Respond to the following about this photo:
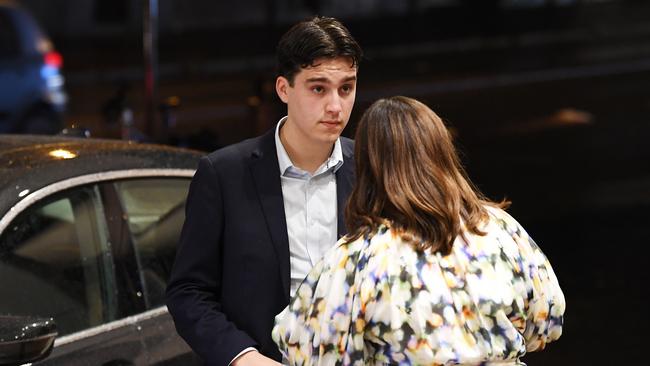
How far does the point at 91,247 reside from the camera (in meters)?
4.12

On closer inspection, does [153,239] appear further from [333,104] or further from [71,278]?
[333,104]

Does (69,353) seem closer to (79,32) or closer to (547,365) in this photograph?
(547,365)

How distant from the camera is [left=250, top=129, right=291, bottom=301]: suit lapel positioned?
3303mm

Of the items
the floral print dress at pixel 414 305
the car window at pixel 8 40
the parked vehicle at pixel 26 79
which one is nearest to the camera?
the floral print dress at pixel 414 305

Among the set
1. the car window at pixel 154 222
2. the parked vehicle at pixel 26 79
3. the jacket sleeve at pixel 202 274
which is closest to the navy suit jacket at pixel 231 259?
the jacket sleeve at pixel 202 274

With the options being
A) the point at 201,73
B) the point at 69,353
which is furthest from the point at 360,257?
the point at 201,73

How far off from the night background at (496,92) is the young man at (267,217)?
1.23 feet

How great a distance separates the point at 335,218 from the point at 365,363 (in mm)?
629

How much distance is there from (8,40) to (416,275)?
42.7ft

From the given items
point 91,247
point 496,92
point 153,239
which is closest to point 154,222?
point 153,239

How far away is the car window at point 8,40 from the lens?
15.0 m

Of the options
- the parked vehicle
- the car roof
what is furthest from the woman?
the parked vehicle

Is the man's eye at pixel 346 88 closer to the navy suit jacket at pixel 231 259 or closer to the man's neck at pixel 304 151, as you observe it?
the man's neck at pixel 304 151

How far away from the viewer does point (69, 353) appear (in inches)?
149
